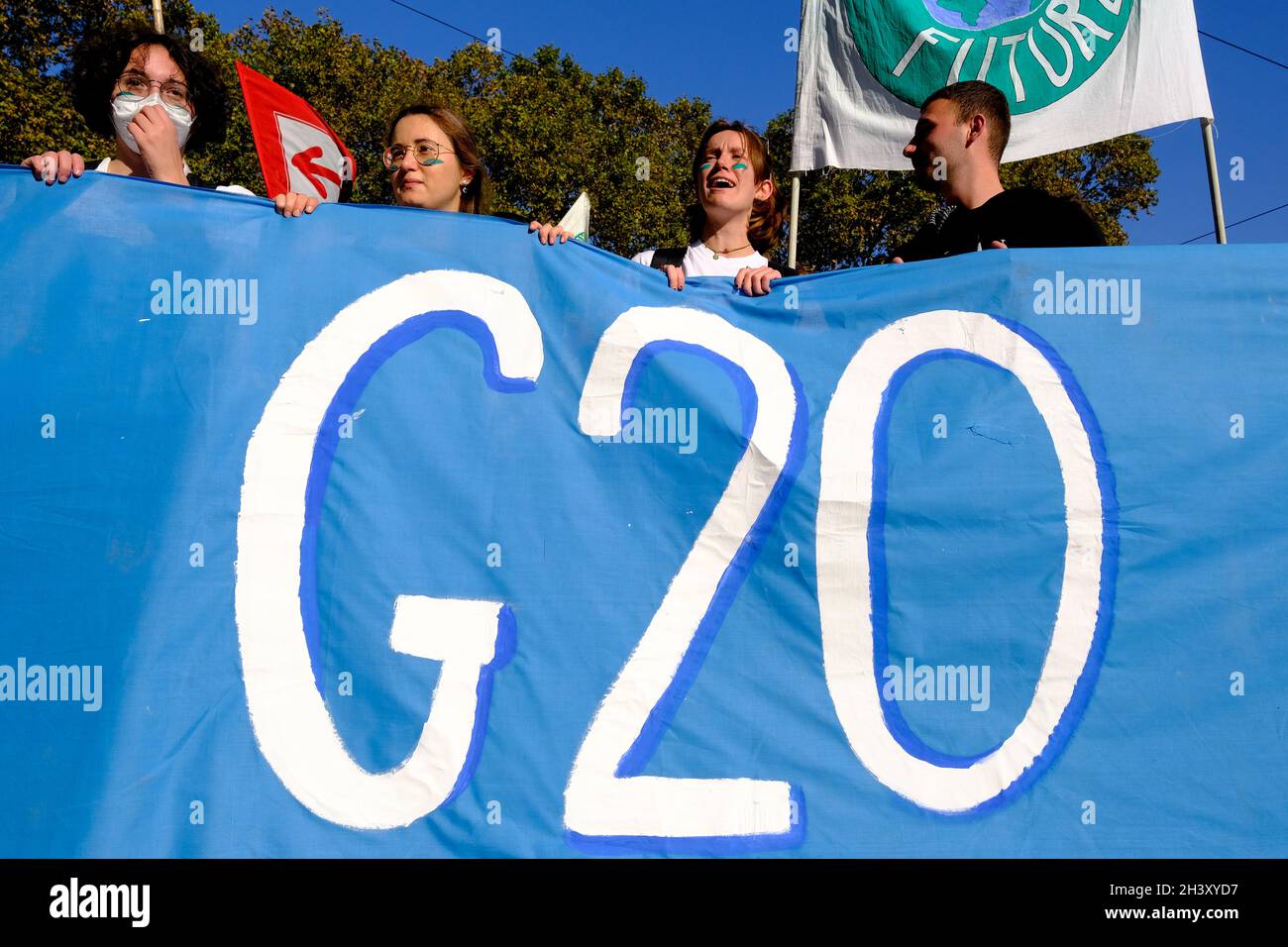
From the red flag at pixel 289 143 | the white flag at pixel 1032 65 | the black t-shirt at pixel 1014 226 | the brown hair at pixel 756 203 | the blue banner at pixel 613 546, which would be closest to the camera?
the blue banner at pixel 613 546

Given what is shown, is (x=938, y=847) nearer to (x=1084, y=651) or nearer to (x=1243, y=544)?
(x=1084, y=651)

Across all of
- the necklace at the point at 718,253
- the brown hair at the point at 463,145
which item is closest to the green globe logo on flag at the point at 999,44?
the necklace at the point at 718,253

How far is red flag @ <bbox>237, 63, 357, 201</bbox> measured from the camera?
6512mm

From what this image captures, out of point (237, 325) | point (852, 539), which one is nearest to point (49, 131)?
point (237, 325)

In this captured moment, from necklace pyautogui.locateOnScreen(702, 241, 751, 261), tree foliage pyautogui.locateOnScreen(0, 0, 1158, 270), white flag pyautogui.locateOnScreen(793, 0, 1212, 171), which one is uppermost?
tree foliage pyautogui.locateOnScreen(0, 0, 1158, 270)

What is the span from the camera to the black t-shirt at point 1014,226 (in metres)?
2.77

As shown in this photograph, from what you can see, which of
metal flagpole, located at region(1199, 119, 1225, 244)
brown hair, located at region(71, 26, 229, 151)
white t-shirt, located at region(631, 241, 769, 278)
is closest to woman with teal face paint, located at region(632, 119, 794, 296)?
white t-shirt, located at region(631, 241, 769, 278)

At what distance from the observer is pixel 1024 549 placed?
101 inches

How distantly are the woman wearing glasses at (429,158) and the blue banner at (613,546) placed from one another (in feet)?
1.40

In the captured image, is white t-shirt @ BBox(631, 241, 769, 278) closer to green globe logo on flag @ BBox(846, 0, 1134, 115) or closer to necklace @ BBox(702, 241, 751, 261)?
necklace @ BBox(702, 241, 751, 261)

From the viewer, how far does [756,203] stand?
3289 millimetres

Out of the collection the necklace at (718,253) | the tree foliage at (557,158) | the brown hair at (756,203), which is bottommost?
the necklace at (718,253)

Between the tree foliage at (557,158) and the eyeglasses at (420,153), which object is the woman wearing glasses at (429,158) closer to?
the eyeglasses at (420,153)
